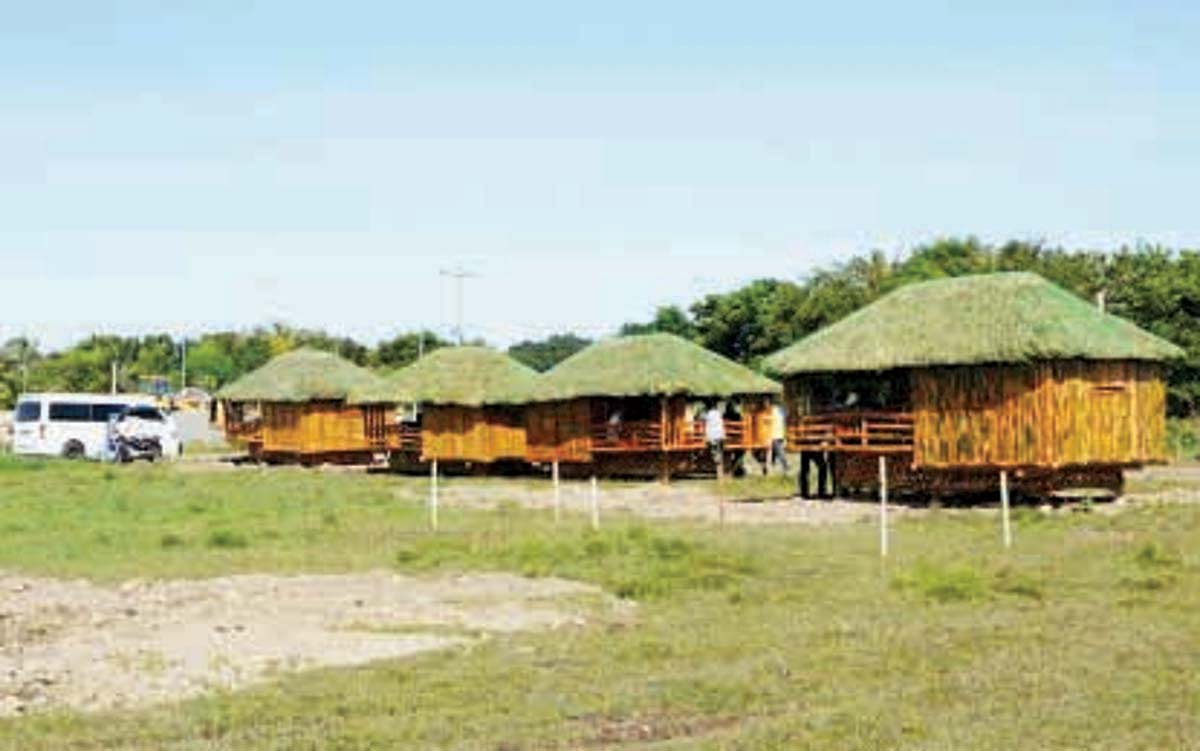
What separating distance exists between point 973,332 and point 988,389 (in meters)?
1.22

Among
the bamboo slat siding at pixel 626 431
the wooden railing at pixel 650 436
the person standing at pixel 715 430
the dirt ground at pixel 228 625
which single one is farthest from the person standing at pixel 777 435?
the dirt ground at pixel 228 625

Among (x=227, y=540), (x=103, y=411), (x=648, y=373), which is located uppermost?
(x=648, y=373)

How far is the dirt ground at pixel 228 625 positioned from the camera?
1421cm

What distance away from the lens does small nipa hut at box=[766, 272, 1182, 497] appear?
112 ft

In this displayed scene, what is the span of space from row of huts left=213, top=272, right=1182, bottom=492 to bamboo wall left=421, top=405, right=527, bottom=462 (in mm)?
101

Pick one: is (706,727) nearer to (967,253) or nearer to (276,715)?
(276,715)

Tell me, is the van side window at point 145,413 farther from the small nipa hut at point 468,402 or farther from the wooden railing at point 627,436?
the wooden railing at point 627,436

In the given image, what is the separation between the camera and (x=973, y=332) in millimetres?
35250

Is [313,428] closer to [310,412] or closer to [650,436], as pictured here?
[310,412]

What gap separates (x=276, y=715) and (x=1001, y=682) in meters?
5.67

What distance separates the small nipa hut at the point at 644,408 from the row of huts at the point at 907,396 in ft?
0.17

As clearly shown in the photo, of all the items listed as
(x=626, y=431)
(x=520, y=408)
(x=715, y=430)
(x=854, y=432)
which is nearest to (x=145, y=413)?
(x=520, y=408)

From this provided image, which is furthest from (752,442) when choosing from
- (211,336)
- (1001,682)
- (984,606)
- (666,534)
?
(211,336)

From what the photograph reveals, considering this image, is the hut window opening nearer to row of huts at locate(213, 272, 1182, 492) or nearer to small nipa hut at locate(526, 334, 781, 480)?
row of huts at locate(213, 272, 1182, 492)
